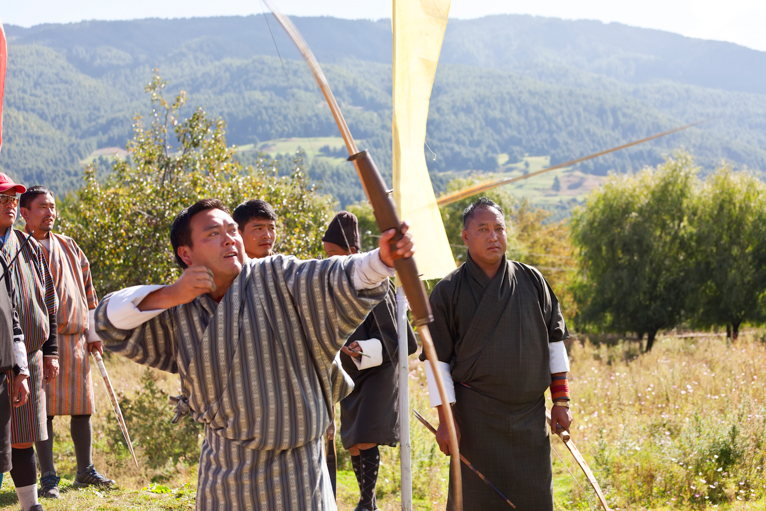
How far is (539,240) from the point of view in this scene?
53844mm

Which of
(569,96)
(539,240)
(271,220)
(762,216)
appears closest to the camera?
(271,220)

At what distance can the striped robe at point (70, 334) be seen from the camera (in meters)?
4.82

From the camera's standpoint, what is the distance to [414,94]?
3.09 meters

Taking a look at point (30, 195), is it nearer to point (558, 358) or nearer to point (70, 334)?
point (70, 334)

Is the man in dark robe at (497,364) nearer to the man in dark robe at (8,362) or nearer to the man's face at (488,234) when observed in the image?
the man's face at (488,234)

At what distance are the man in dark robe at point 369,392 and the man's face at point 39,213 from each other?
203 cm

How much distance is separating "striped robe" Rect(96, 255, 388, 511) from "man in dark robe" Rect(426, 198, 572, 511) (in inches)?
53.3

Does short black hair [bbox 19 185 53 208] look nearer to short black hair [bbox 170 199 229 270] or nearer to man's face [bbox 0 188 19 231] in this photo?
man's face [bbox 0 188 19 231]

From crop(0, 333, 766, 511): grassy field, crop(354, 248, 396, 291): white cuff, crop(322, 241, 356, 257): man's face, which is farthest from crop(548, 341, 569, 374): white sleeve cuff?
crop(354, 248, 396, 291): white cuff

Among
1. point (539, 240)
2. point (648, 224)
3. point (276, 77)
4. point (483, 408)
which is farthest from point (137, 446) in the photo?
point (276, 77)

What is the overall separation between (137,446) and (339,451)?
1.99 m

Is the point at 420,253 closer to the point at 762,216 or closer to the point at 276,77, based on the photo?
the point at 762,216

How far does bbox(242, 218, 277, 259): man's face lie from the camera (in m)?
3.88

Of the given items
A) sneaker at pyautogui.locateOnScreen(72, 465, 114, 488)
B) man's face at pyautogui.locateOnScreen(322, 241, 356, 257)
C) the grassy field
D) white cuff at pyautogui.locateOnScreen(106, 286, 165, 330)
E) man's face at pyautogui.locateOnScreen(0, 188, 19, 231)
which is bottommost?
the grassy field
